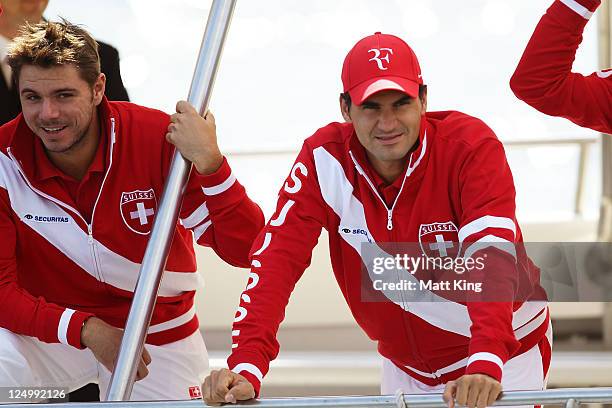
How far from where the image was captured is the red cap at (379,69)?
5.40ft

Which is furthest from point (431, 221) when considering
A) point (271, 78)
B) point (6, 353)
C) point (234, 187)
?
point (271, 78)

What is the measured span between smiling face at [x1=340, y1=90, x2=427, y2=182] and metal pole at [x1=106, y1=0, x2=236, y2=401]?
24cm

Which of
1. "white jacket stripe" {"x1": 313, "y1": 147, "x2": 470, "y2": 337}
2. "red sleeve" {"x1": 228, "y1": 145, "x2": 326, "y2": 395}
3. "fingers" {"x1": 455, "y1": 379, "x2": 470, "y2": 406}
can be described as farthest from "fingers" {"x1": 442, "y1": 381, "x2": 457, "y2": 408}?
"white jacket stripe" {"x1": 313, "y1": 147, "x2": 470, "y2": 337}

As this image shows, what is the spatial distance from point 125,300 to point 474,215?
27.3 inches

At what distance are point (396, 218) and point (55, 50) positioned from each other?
2.01 ft

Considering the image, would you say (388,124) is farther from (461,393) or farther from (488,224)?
(461,393)

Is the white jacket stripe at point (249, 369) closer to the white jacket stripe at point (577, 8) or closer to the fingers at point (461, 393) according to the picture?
the fingers at point (461, 393)

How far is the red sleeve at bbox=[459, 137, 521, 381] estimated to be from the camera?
1441 mm

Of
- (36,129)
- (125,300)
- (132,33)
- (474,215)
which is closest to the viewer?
(474,215)

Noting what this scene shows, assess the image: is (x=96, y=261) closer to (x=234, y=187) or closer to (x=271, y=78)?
(x=234, y=187)

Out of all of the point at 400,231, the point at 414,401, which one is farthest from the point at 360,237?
the point at 414,401

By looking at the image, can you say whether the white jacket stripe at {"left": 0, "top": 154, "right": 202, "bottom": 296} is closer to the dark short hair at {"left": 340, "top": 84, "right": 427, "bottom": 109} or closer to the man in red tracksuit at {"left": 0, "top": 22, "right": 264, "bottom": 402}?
the man in red tracksuit at {"left": 0, "top": 22, "right": 264, "bottom": 402}

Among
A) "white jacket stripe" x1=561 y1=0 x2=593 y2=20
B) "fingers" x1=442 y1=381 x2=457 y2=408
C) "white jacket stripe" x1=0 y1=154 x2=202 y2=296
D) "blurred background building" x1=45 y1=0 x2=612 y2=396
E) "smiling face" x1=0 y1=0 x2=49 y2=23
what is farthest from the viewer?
"blurred background building" x1=45 y1=0 x2=612 y2=396

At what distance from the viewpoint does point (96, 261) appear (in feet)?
6.30
